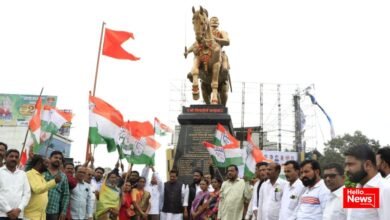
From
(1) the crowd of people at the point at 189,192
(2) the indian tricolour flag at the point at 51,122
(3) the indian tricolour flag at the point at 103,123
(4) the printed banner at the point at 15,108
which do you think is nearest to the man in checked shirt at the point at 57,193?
(1) the crowd of people at the point at 189,192

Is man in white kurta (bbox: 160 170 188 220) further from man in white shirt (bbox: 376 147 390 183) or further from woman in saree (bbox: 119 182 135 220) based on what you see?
man in white shirt (bbox: 376 147 390 183)

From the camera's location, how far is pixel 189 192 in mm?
11000

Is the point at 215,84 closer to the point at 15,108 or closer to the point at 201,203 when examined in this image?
the point at 201,203

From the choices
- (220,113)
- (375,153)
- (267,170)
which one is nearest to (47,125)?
(267,170)

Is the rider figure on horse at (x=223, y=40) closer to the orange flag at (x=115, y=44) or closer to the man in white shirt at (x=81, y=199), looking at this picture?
the orange flag at (x=115, y=44)

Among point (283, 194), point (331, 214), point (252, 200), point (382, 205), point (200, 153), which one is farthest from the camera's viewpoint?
point (200, 153)

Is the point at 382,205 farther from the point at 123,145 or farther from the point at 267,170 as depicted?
the point at 123,145

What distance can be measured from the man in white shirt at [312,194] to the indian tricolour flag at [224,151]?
5.82m

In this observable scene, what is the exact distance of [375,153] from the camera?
434cm

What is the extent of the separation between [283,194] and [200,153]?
7.16 meters

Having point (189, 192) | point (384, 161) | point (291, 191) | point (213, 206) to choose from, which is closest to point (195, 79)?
point (189, 192)

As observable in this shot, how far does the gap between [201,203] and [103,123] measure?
2.46 m

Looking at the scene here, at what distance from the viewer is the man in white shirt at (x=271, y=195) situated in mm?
7375

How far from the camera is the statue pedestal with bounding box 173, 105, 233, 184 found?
13.8 metres
